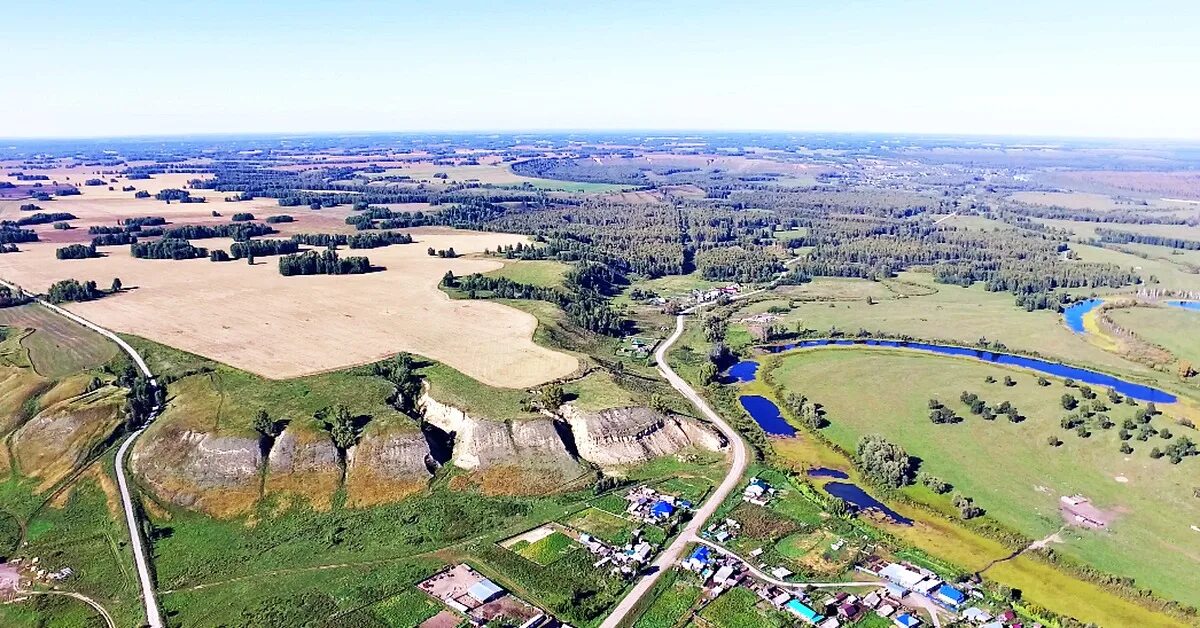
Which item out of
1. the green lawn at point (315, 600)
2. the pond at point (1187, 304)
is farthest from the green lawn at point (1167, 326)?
the green lawn at point (315, 600)

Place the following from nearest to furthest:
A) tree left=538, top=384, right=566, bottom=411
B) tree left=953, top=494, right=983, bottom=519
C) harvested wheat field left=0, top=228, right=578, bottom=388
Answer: tree left=953, top=494, right=983, bottom=519
tree left=538, top=384, right=566, bottom=411
harvested wheat field left=0, top=228, right=578, bottom=388

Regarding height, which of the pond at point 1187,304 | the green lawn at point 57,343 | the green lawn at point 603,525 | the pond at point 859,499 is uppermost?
the green lawn at point 57,343

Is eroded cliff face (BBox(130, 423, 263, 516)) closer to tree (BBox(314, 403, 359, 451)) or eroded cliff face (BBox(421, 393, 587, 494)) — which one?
tree (BBox(314, 403, 359, 451))

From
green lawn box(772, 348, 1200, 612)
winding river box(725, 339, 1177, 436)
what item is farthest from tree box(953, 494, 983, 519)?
winding river box(725, 339, 1177, 436)

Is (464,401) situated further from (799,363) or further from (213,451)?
(799,363)

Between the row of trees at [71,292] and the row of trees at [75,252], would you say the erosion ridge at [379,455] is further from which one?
the row of trees at [75,252]

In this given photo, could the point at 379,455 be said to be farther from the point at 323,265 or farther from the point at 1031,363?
the point at 1031,363
